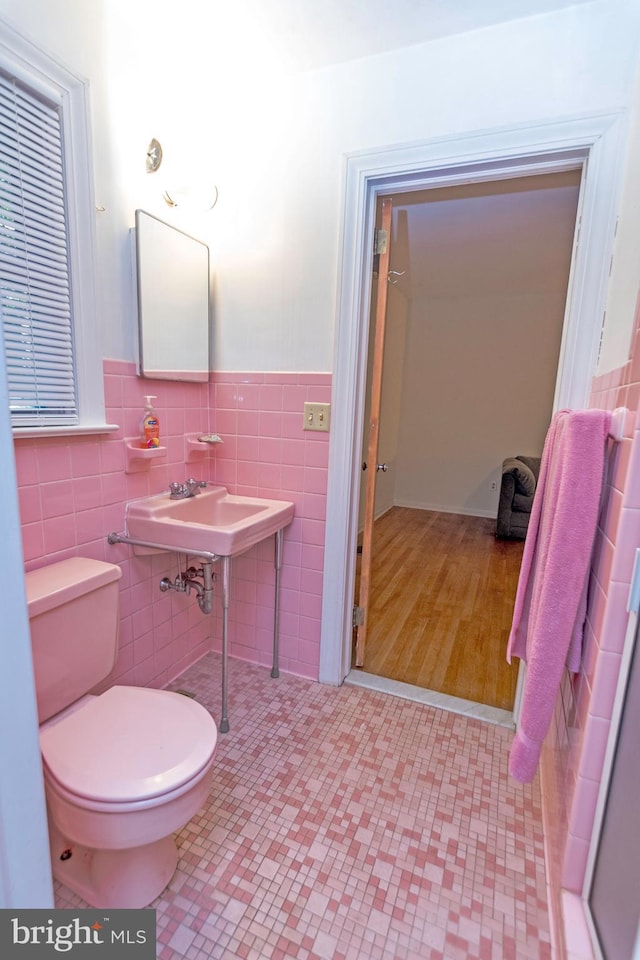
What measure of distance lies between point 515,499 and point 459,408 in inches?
55.8

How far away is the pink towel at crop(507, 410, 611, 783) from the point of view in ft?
3.17

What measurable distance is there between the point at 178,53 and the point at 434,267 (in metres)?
2.91

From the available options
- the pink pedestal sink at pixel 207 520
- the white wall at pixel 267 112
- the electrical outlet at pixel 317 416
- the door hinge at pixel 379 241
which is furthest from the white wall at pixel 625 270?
the pink pedestal sink at pixel 207 520

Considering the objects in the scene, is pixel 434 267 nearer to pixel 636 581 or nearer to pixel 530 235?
pixel 530 235

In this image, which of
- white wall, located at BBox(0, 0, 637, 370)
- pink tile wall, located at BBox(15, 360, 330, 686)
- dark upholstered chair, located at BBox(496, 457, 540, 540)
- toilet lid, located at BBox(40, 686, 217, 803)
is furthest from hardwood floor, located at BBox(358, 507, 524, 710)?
white wall, located at BBox(0, 0, 637, 370)

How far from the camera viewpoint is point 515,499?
4137mm

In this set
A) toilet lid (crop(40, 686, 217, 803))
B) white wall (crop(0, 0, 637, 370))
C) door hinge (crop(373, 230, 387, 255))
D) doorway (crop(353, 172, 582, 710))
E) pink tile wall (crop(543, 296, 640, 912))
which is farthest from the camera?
doorway (crop(353, 172, 582, 710))

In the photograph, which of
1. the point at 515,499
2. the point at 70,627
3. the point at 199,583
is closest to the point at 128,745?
the point at 70,627

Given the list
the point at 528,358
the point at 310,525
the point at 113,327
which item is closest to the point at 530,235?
the point at 528,358

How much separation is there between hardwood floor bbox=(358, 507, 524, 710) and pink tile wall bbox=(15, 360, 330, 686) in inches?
22.3

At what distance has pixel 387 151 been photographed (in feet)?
5.10

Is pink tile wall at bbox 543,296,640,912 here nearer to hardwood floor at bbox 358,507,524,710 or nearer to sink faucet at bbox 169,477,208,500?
hardwood floor at bbox 358,507,524,710

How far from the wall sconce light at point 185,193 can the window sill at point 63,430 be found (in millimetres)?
896

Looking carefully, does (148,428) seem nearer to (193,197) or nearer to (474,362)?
(193,197)
